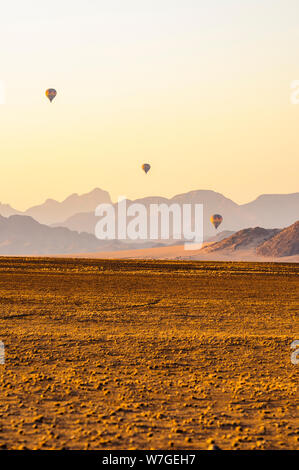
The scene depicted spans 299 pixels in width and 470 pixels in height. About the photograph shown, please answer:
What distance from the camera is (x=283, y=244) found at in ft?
526

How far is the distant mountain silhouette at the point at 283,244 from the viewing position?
511ft

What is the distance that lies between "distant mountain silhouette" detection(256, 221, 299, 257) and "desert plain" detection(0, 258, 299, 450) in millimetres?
135682

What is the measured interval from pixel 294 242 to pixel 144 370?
15342cm

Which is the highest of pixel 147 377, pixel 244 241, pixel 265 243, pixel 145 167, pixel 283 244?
pixel 145 167

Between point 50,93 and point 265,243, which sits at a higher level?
point 50,93

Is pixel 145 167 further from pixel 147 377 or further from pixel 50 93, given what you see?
pixel 147 377

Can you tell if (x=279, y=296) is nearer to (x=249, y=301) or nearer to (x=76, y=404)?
(x=249, y=301)

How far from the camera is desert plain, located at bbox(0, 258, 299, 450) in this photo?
8078mm

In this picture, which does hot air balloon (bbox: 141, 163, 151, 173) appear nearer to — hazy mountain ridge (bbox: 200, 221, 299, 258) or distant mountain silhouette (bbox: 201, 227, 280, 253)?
hazy mountain ridge (bbox: 200, 221, 299, 258)

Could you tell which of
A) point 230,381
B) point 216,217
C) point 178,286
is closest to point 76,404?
point 230,381

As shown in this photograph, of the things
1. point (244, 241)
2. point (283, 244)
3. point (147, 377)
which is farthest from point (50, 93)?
point (244, 241)

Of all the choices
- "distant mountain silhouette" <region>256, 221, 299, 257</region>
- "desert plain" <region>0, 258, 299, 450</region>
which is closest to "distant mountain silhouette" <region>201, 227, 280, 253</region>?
"distant mountain silhouette" <region>256, 221, 299, 257</region>

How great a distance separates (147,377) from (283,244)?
153 meters

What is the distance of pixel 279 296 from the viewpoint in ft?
101
